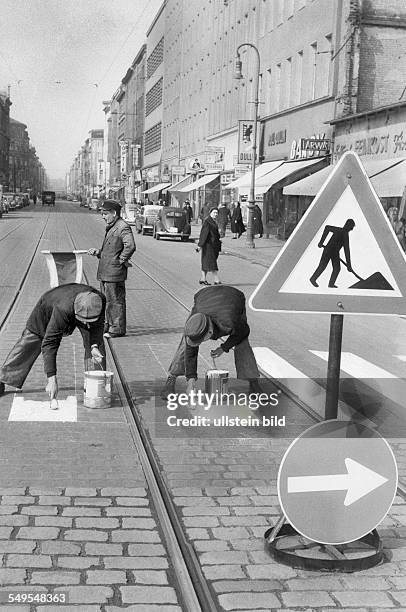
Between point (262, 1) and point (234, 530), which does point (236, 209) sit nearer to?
point (262, 1)

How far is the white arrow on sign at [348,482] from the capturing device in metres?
4.46

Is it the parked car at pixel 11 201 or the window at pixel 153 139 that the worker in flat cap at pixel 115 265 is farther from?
the window at pixel 153 139

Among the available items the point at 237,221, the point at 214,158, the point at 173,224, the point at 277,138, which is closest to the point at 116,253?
the point at 277,138

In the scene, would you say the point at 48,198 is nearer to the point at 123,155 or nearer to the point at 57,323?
the point at 123,155

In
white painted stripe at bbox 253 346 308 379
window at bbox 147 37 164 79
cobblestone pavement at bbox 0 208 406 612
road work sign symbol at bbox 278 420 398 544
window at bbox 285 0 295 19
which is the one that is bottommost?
white painted stripe at bbox 253 346 308 379

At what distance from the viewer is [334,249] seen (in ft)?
14.1

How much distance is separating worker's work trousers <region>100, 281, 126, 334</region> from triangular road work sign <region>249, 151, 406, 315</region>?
26.7 feet

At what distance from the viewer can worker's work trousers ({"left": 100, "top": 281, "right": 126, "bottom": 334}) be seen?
12344 mm

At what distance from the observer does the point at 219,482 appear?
231 inches

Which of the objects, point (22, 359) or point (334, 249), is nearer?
point (334, 249)

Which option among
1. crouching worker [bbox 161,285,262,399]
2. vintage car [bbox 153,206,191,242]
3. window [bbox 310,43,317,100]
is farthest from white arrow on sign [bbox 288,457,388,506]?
vintage car [bbox 153,206,191,242]

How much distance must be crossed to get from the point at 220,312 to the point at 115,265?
5.14 metres

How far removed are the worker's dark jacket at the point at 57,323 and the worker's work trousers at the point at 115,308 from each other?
420 cm

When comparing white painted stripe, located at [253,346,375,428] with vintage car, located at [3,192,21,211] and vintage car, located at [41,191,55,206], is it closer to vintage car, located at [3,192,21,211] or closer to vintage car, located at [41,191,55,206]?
vintage car, located at [3,192,21,211]
